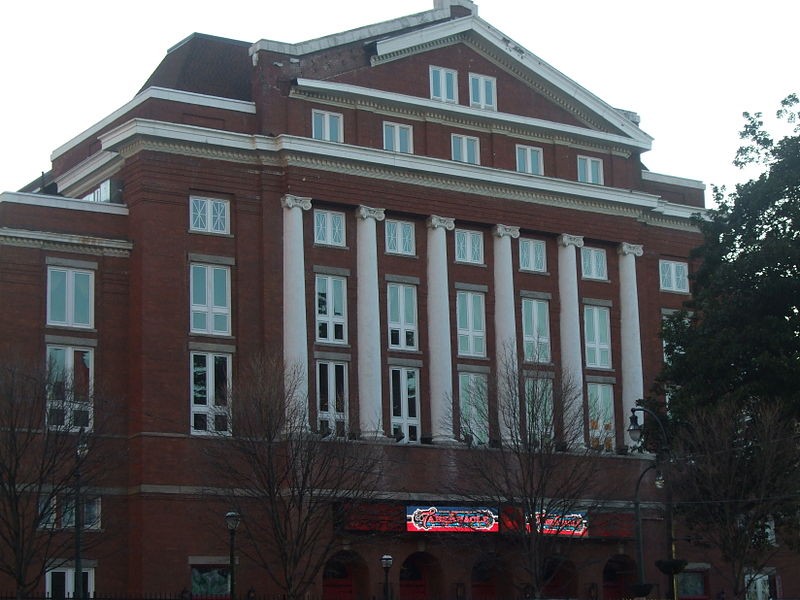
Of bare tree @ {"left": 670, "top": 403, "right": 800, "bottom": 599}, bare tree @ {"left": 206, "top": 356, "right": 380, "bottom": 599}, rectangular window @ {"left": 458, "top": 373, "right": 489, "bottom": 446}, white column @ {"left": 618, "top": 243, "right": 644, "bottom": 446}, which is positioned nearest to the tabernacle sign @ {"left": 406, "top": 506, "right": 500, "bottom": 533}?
rectangular window @ {"left": 458, "top": 373, "right": 489, "bottom": 446}

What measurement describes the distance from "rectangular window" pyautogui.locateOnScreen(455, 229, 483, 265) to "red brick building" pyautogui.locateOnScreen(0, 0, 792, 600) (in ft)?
0.33

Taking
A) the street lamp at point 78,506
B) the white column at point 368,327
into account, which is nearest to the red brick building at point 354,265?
the white column at point 368,327

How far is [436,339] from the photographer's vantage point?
6638cm

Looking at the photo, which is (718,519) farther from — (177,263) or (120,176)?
(120,176)

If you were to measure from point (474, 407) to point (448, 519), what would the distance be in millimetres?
4833

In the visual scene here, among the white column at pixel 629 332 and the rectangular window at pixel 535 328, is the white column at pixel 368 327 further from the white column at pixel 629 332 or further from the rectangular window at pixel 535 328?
the white column at pixel 629 332

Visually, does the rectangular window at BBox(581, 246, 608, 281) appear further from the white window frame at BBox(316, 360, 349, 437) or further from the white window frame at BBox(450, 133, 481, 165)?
the white window frame at BBox(316, 360, 349, 437)

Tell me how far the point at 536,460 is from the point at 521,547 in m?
3.53

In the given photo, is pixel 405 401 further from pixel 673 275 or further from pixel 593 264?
pixel 673 275

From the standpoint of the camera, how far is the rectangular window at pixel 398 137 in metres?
67.7

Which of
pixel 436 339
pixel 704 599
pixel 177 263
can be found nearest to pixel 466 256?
pixel 436 339

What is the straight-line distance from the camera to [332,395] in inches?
2506

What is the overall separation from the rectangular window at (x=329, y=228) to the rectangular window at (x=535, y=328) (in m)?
9.64

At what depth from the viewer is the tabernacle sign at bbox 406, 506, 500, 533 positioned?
208ft
